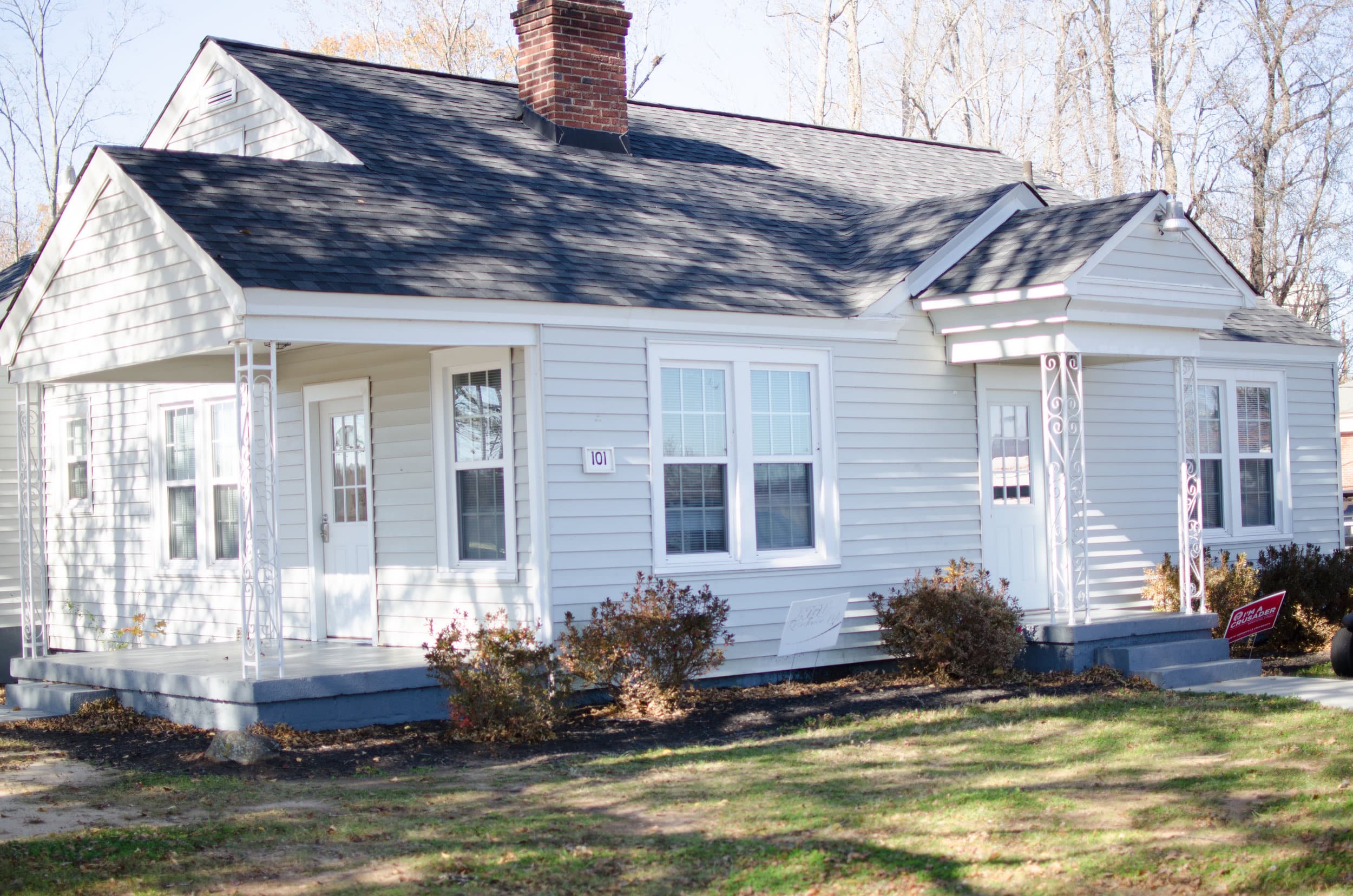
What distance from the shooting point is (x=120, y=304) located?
36.8 feet

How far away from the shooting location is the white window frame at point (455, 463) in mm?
11094

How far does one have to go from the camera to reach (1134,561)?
14352 mm

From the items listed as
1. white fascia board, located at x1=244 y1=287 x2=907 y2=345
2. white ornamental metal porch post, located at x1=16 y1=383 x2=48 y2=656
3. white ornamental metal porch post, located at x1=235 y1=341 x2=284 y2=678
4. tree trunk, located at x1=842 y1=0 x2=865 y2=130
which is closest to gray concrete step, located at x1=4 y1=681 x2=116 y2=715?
white ornamental metal porch post, located at x1=16 y1=383 x2=48 y2=656

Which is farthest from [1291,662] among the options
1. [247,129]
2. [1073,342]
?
[247,129]

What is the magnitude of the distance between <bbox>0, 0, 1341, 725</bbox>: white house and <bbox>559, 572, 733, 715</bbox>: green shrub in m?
0.34

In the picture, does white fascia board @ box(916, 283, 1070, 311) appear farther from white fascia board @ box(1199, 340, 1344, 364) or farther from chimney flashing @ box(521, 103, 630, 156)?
chimney flashing @ box(521, 103, 630, 156)

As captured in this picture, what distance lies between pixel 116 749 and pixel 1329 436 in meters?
13.6

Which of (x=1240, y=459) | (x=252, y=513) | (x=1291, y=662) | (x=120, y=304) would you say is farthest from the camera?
(x=1240, y=459)

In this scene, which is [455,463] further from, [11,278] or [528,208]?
[11,278]

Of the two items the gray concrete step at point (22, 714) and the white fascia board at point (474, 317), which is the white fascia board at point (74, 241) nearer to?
the white fascia board at point (474, 317)

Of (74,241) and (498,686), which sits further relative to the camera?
(74,241)

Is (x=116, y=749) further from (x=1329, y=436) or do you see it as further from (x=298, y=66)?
(x=1329, y=436)

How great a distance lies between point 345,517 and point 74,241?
323 cm

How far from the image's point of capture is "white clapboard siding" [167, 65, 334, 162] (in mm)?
13297
